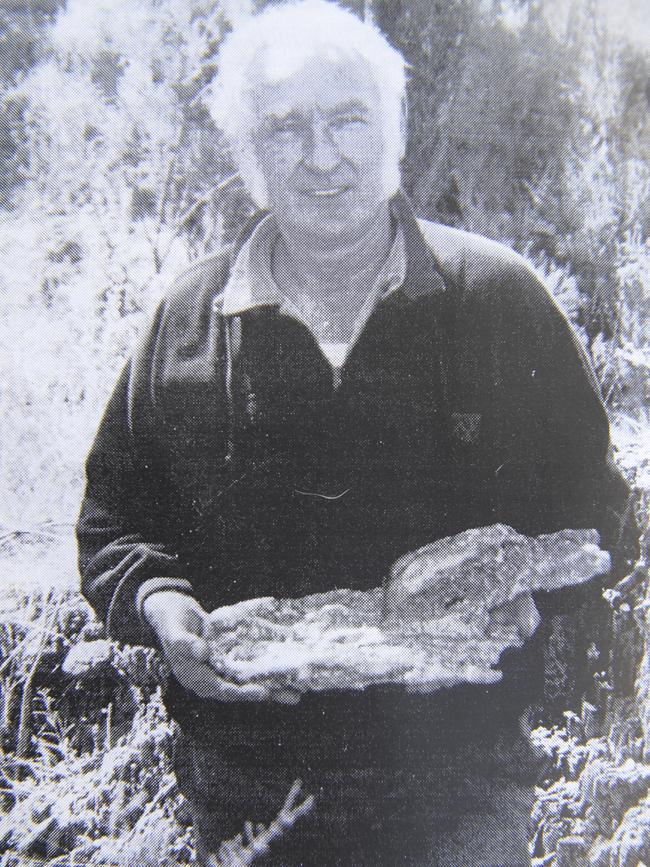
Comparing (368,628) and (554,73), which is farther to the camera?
(554,73)

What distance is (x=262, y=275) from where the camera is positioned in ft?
3.34

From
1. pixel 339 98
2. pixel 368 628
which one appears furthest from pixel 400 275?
pixel 368 628

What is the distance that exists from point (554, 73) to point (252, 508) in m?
0.82

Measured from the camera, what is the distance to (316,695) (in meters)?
0.98

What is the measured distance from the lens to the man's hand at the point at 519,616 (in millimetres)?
1020

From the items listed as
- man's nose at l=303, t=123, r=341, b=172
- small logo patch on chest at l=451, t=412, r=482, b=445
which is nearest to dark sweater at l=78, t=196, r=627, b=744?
small logo patch on chest at l=451, t=412, r=482, b=445

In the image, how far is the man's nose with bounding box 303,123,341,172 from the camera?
0.98 m

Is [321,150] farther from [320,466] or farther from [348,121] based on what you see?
[320,466]

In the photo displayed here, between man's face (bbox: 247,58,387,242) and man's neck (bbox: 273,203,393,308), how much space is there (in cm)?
1

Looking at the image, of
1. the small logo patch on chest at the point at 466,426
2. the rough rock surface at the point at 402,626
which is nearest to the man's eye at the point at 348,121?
the small logo patch on chest at the point at 466,426

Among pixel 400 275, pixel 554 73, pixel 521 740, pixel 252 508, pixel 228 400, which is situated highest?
pixel 554 73

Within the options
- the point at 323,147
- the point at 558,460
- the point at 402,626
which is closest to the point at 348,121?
the point at 323,147

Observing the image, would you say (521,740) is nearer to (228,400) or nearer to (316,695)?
(316,695)

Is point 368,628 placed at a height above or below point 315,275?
below
